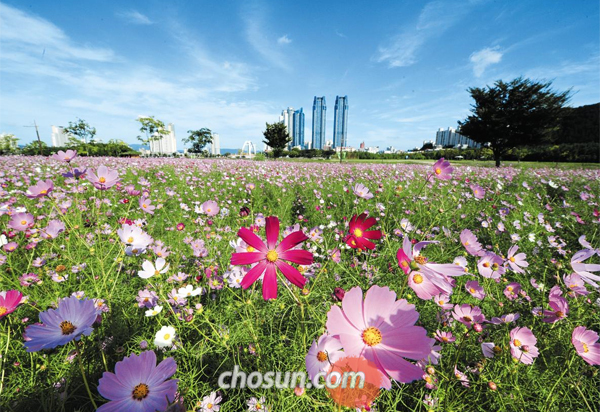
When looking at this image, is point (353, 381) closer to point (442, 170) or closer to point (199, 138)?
point (442, 170)

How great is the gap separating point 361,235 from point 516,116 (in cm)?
2250

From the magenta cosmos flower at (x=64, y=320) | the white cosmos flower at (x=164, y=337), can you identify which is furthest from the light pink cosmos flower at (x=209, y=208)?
the magenta cosmos flower at (x=64, y=320)

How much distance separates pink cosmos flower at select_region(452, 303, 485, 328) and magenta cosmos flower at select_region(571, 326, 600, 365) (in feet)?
0.78

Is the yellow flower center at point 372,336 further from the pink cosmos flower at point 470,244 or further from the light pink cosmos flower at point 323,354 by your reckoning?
the pink cosmos flower at point 470,244

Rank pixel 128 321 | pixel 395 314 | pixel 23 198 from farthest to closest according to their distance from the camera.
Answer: pixel 23 198, pixel 128 321, pixel 395 314

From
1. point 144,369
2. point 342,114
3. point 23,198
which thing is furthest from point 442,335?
point 342,114

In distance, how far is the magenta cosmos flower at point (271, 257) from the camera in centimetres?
56

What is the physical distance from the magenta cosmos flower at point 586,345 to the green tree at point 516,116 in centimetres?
1968

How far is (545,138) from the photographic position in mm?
16438

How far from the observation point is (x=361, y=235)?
2.51 feet

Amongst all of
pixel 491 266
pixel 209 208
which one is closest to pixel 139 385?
pixel 209 208

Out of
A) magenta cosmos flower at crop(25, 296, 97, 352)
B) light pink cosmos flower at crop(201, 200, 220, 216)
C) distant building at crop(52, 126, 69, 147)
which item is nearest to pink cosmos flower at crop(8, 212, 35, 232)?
light pink cosmos flower at crop(201, 200, 220, 216)

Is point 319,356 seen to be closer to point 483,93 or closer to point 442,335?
point 442,335

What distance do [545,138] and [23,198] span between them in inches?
986
